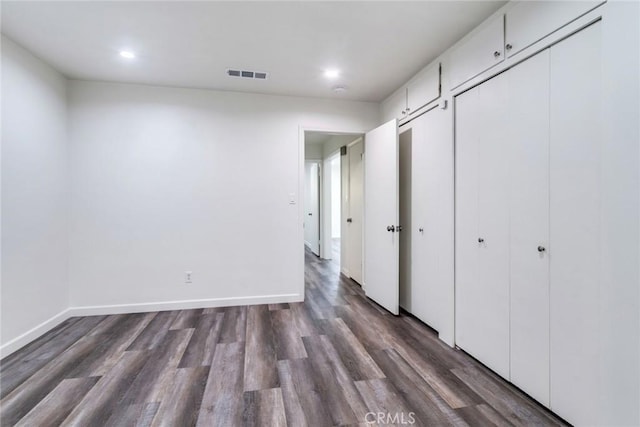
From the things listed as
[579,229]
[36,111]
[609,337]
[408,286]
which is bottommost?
[408,286]

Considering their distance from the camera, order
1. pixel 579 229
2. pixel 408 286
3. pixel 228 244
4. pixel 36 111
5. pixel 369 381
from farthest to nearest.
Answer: pixel 228 244
pixel 408 286
pixel 36 111
pixel 369 381
pixel 579 229

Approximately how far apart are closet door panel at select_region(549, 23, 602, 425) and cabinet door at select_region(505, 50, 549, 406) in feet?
0.15

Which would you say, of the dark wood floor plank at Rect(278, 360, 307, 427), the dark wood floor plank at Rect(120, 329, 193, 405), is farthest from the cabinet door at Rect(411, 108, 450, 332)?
the dark wood floor plank at Rect(120, 329, 193, 405)

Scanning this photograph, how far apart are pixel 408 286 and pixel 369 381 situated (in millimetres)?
1445

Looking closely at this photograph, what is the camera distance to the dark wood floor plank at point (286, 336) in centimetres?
233

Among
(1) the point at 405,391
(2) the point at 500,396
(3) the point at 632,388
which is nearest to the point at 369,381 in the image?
(1) the point at 405,391

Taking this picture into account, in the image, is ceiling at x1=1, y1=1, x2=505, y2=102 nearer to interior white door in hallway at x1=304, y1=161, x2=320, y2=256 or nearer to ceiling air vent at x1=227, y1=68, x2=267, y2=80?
ceiling air vent at x1=227, y1=68, x2=267, y2=80

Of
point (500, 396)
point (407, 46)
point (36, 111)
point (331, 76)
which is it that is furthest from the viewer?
point (331, 76)

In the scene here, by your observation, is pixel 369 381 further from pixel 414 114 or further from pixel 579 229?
pixel 414 114

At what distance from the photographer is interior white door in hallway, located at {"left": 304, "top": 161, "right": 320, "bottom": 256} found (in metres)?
6.57

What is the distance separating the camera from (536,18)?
168 centimetres

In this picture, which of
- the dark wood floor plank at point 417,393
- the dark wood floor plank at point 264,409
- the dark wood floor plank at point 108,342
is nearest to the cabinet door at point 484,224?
the dark wood floor plank at point 417,393

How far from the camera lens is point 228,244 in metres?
3.44

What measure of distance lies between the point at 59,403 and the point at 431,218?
9.74ft
